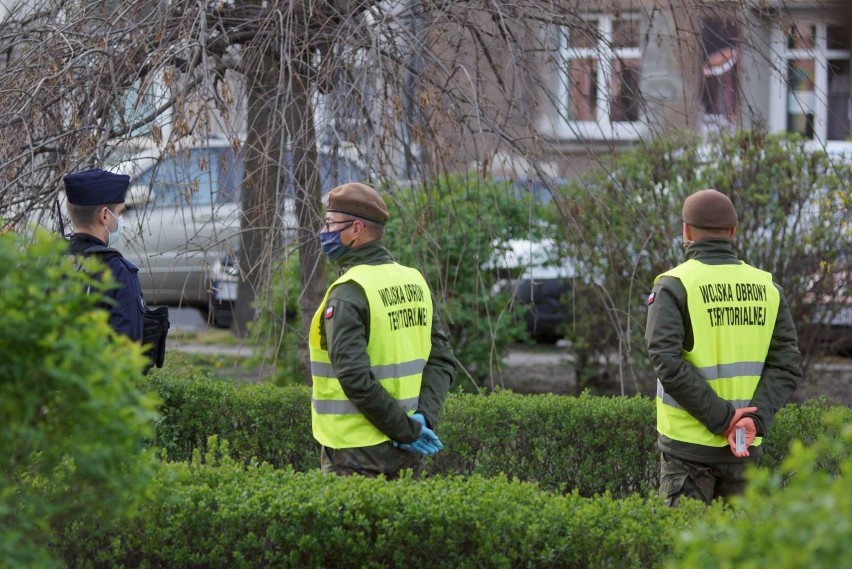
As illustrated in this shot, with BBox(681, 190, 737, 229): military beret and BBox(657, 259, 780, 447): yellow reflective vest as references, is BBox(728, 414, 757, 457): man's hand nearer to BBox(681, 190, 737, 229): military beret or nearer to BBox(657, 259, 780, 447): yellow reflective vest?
BBox(657, 259, 780, 447): yellow reflective vest

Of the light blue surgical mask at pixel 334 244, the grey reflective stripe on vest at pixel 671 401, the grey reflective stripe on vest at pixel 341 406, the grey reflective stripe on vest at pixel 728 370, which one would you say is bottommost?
the grey reflective stripe on vest at pixel 671 401

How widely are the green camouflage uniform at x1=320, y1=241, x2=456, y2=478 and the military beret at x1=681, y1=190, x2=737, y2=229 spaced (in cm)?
114

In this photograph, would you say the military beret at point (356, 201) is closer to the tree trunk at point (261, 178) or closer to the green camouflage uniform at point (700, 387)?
the tree trunk at point (261, 178)

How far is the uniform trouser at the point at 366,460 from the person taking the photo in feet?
13.4

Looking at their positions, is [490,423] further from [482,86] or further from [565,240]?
[565,240]

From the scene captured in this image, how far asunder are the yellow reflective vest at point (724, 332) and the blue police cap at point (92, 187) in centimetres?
221

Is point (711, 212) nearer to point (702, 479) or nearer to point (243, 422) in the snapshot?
point (702, 479)

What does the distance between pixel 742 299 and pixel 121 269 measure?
2368 mm

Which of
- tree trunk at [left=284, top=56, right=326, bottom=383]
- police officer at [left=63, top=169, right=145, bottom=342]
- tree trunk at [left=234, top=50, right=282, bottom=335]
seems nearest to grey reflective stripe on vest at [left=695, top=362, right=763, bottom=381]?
tree trunk at [left=284, top=56, right=326, bottom=383]

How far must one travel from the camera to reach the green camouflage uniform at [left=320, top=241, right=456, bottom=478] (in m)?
3.88

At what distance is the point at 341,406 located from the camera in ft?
13.3

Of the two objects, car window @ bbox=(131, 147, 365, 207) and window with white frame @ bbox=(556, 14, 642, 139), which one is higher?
window with white frame @ bbox=(556, 14, 642, 139)

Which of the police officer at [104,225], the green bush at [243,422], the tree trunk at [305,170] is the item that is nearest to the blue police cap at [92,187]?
the police officer at [104,225]

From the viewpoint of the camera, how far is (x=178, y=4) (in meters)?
5.56
